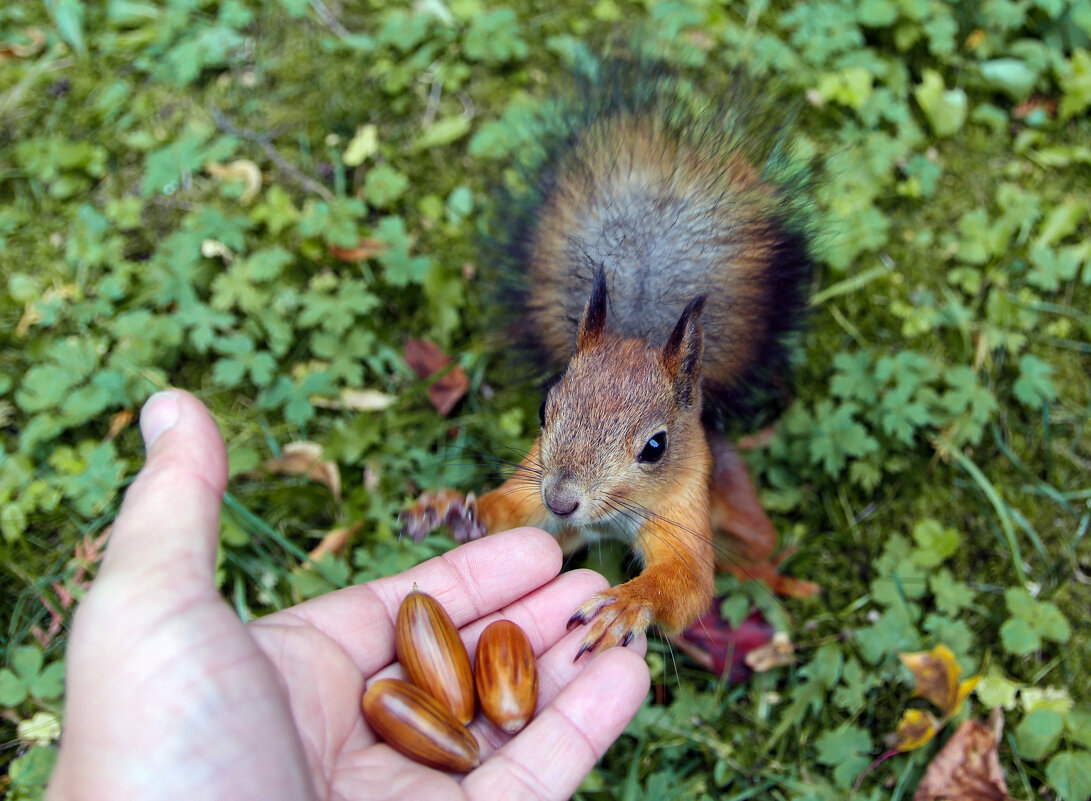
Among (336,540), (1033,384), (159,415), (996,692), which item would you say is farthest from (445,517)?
(1033,384)

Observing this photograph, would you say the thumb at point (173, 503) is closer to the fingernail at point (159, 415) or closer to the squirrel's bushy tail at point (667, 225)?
the fingernail at point (159, 415)

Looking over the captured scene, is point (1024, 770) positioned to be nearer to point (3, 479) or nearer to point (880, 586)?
point (880, 586)

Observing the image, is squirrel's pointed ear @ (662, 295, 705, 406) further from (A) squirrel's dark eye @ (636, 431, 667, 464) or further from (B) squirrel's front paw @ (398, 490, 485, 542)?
(B) squirrel's front paw @ (398, 490, 485, 542)

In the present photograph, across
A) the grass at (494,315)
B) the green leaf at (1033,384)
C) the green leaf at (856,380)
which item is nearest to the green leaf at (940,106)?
the grass at (494,315)

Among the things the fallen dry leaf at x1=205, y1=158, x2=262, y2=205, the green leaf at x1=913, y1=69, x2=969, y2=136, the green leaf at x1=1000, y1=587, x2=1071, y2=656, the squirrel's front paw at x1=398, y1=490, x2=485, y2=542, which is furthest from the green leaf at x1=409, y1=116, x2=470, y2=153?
the green leaf at x1=1000, y1=587, x2=1071, y2=656

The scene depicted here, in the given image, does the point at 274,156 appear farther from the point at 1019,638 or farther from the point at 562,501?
the point at 1019,638

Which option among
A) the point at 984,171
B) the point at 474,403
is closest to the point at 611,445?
the point at 474,403
